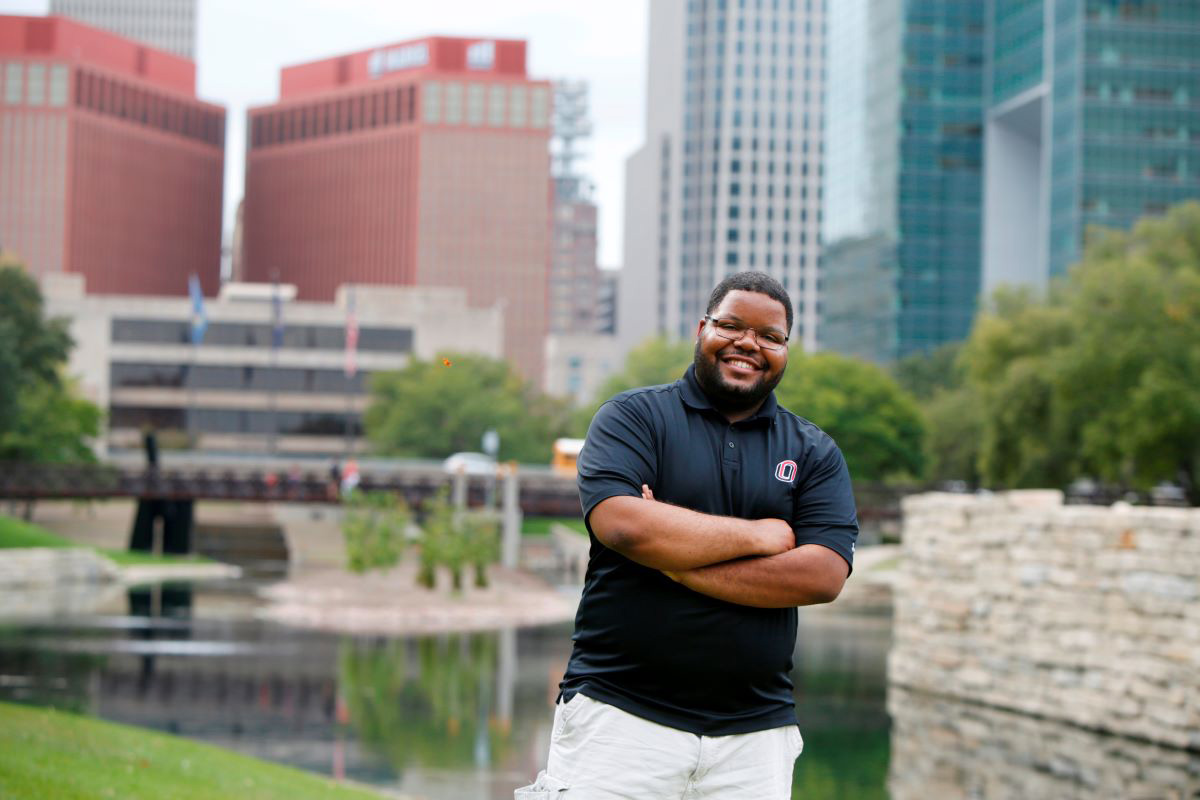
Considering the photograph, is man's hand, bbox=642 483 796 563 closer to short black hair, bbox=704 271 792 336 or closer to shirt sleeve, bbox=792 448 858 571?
shirt sleeve, bbox=792 448 858 571

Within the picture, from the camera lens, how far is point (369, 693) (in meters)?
20.0

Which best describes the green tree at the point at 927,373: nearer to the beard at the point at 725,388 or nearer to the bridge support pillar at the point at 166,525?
the bridge support pillar at the point at 166,525

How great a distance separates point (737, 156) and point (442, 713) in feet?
518

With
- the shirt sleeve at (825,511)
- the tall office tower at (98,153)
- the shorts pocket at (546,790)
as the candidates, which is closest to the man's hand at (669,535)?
the shirt sleeve at (825,511)

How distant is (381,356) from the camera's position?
110 m

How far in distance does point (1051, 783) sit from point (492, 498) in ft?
131

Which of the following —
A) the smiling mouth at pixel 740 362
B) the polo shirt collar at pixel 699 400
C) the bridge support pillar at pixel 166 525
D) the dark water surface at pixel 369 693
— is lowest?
the bridge support pillar at pixel 166 525

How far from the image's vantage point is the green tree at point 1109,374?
39094 millimetres

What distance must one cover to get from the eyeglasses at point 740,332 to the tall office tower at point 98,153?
149 m

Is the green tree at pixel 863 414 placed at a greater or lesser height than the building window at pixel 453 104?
lesser

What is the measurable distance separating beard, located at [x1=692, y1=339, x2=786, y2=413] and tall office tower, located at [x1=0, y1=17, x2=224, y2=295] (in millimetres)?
149223

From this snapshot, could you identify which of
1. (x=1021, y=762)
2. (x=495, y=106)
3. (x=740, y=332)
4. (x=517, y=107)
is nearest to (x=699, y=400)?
(x=740, y=332)

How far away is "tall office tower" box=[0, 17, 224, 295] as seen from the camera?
478 ft

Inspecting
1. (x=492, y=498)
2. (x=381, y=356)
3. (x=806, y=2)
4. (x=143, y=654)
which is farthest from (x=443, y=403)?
(x=806, y=2)
